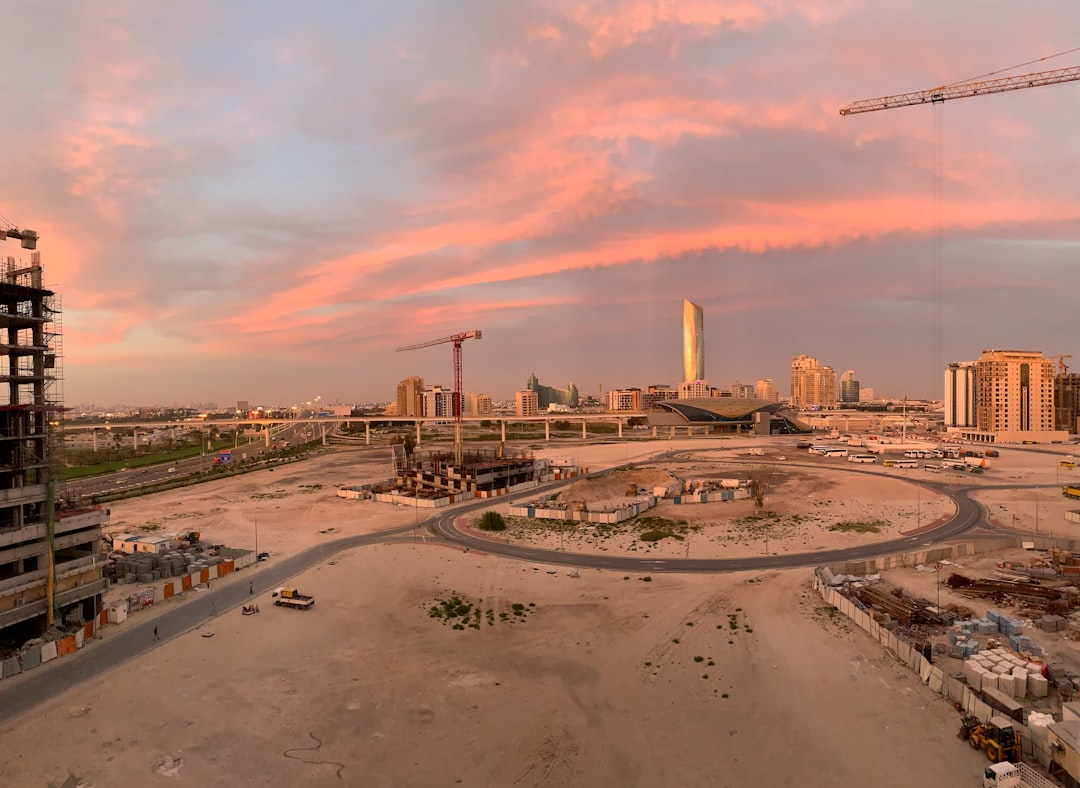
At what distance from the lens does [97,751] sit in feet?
76.8

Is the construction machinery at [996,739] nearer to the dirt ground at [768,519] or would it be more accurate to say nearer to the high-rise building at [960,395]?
the dirt ground at [768,519]

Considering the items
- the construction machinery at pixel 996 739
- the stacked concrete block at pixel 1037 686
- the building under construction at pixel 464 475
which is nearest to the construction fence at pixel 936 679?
the construction machinery at pixel 996 739

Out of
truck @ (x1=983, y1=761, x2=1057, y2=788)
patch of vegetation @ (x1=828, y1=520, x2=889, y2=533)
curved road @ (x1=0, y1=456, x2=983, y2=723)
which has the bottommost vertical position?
curved road @ (x1=0, y1=456, x2=983, y2=723)

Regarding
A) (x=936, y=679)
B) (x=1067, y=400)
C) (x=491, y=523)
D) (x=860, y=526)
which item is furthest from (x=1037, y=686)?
(x=1067, y=400)

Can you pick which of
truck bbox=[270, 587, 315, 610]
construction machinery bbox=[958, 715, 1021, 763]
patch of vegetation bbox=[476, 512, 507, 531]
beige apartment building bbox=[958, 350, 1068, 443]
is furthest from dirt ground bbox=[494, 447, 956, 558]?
beige apartment building bbox=[958, 350, 1068, 443]

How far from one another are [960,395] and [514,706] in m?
203

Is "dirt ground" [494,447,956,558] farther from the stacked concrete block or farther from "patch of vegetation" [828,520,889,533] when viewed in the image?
the stacked concrete block

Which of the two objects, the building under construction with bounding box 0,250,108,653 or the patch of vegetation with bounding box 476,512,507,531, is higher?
the building under construction with bounding box 0,250,108,653

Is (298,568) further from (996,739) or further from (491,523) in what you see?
(996,739)

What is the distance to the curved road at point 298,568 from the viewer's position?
2942 cm

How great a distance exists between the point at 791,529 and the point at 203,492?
281ft

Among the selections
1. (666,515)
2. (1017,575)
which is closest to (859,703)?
(1017,575)

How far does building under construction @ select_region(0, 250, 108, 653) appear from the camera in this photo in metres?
33.3

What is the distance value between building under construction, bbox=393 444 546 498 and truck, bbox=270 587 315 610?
1534 inches
